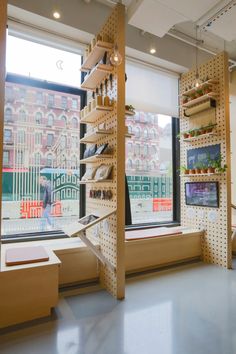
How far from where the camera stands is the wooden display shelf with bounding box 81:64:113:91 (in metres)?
2.80

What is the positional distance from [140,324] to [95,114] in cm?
243

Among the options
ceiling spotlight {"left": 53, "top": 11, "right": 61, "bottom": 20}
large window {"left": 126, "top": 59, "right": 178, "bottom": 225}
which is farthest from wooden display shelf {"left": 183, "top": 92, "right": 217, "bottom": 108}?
ceiling spotlight {"left": 53, "top": 11, "right": 61, "bottom": 20}

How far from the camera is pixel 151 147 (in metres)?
4.53

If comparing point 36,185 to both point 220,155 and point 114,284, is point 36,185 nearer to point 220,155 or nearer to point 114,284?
point 114,284

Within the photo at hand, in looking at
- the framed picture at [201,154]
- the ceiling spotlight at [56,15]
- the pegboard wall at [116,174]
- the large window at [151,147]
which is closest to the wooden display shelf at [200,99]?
the large window at [151,147]

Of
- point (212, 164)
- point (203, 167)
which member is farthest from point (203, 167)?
point (212, 164)

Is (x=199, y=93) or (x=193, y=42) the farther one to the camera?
(x=193, y=42)

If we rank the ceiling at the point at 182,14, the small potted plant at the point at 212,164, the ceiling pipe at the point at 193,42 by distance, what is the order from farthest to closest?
the ceiling pipe at the point at 193,42, the small potted plant at the point at 212,164, the ceiling at the point at 182,14

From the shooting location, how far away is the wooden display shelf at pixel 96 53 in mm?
2803

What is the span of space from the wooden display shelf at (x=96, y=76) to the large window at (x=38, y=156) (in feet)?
1.68

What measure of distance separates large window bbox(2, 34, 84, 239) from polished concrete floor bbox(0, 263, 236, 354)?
125cm

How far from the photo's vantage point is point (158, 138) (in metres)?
4.66

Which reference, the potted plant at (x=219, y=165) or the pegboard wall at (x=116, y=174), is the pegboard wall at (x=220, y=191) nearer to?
the potted plant at (x=219, y=165)

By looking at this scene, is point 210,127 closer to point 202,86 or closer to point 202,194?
point 202,86
